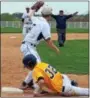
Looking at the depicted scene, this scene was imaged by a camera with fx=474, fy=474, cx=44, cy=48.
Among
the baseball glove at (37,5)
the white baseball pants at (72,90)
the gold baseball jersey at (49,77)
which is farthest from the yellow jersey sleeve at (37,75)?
the baseball glove at (37,5)

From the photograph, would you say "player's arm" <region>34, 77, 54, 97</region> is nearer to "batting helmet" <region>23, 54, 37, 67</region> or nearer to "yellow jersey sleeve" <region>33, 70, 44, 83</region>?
"yellow jersey sleeve" <region>33, 70, 44, 83</region>

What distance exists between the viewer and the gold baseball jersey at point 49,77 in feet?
30.5

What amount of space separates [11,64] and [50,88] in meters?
6.31

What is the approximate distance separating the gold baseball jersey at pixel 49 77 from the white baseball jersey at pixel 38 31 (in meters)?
1.07

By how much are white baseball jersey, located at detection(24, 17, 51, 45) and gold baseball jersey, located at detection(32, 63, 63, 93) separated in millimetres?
1070

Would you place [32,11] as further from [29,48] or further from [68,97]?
[68,97]

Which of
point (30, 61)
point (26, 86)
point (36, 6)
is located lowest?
point (26, 86)

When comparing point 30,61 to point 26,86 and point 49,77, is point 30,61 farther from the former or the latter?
point 26,86


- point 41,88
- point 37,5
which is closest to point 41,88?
point 41,88

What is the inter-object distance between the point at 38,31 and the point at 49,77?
1.48m

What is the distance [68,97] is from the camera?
9.40 m

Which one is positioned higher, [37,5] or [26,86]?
[37,5]

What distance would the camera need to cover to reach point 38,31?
34.2ft

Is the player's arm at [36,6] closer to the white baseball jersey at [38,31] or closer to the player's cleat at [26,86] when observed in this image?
the white baseball jersey at [38,31]
